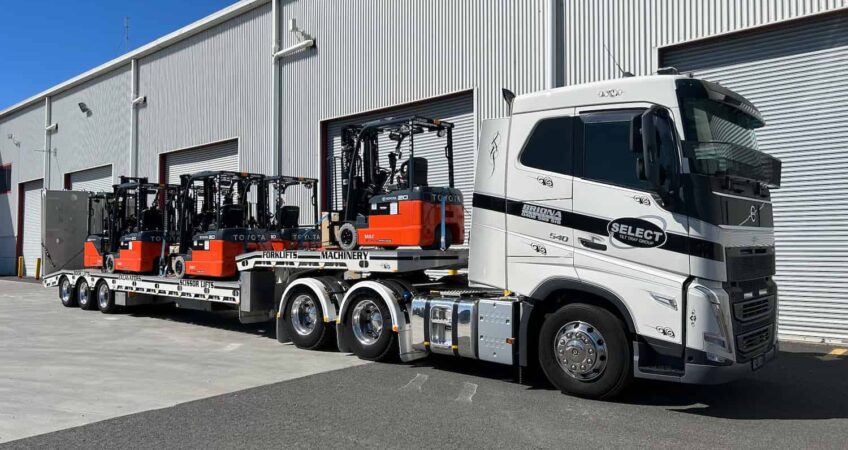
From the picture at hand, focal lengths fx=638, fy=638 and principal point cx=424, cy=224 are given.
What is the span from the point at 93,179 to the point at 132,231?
1555 centimetres

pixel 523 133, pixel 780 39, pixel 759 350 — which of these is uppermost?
pixel 780 39

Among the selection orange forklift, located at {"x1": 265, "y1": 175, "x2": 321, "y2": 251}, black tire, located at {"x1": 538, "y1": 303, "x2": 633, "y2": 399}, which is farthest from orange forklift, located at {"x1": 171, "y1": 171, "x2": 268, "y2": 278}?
black tire, located at {"x1": 538, "y1": 303, "x2": 633, "y2": 399}

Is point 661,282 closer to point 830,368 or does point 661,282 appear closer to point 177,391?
point 830,368

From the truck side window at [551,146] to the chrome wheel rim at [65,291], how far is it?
Answer: 14519mm

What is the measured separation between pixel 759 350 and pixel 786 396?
1221mm

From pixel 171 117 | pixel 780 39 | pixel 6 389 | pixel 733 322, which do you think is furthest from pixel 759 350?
pixel 171 117

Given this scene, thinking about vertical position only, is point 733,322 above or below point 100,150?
below

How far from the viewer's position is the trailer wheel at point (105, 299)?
15.3m

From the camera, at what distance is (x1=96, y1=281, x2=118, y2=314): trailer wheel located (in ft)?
50.2

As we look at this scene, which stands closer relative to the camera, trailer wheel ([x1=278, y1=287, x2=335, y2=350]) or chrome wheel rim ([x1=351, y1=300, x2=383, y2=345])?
chrome wheel rim ([x1=351, y1=300, x2=383, y2=345])

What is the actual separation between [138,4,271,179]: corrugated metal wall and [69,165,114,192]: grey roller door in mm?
3400

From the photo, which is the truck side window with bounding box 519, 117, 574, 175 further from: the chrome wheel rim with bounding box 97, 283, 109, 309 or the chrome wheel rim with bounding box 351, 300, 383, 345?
the chrome wheel rim with bounding box 97, 283, 109, 309

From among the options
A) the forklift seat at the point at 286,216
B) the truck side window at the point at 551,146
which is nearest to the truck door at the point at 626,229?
the truck side window at the point at 551,146

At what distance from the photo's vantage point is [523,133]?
23.5 ft
